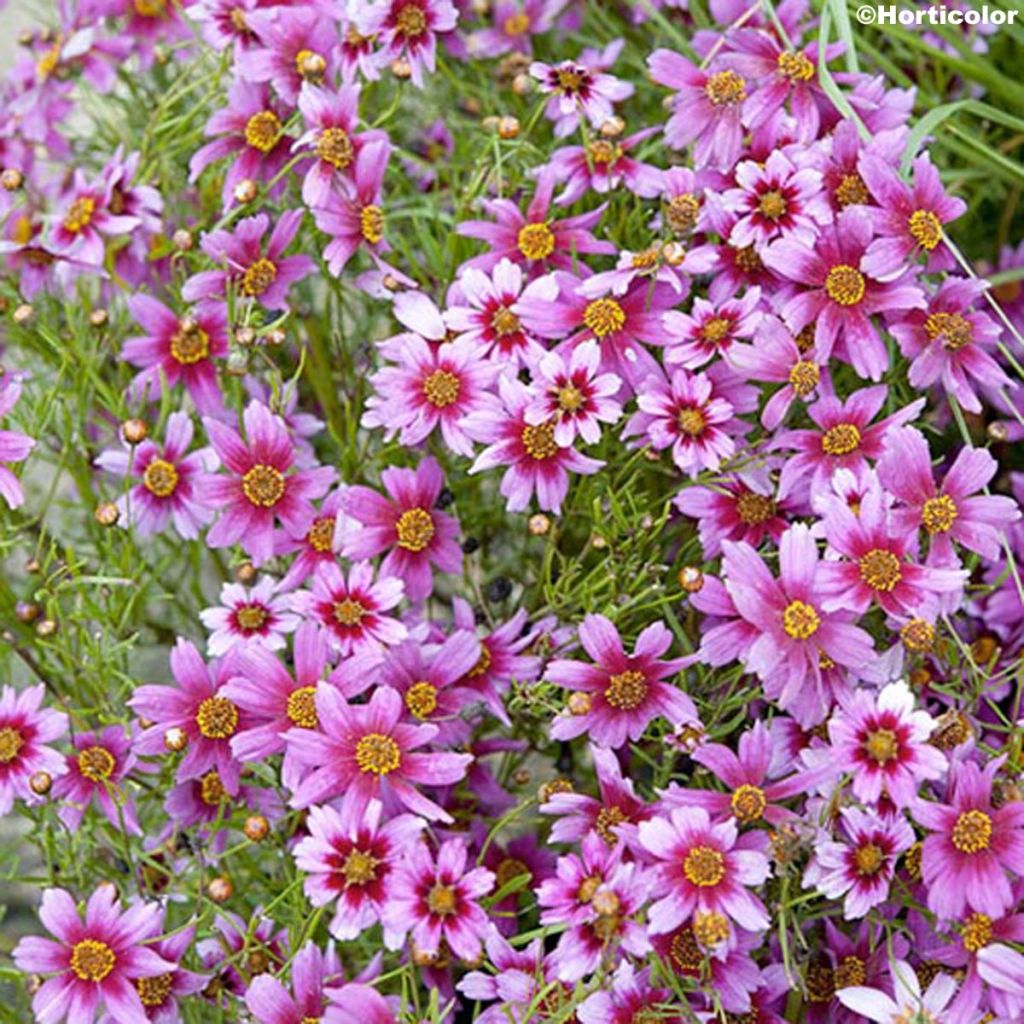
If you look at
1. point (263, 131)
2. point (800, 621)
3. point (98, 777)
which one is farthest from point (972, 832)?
point (263, 131)

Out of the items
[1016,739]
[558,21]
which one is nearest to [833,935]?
[1016,739]

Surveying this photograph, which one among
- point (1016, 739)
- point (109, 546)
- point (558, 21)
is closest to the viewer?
point (1016, 739)

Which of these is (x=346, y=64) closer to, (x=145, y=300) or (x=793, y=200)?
(x=145, y=300)

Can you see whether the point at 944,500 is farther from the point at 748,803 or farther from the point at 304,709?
the point at 304,709

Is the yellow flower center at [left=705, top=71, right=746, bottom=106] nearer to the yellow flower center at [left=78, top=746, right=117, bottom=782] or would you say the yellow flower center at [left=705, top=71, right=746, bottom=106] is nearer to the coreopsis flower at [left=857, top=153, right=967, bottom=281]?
the coreopsis flower at [left=857, top=153, right=967, bottom=281]

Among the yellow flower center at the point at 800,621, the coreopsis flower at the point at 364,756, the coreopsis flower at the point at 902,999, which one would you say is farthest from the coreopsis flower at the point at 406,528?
the coreopsis flower at the point at 902,999

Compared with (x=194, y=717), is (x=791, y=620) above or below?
above
